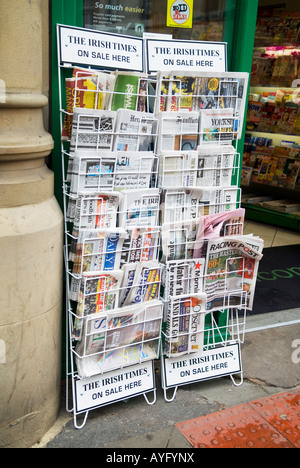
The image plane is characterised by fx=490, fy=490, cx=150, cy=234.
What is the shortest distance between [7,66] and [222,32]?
162cm

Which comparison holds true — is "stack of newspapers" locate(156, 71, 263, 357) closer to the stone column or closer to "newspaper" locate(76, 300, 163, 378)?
"newspaper" locate(76, 300, 163, 378)

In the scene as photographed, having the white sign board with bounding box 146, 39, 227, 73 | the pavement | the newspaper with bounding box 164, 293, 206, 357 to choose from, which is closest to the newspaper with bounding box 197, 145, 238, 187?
the white sign board with bounding box 146, 39, 227, 73

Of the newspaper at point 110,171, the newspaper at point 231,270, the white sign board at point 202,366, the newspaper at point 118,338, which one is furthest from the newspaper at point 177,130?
the white sign board at point 202,366

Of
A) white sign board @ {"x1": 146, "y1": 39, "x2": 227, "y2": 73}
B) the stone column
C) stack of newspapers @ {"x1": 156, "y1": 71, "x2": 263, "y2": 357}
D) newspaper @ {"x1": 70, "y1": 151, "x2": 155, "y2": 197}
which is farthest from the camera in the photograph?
white sign board @ {"x1": 146, "y1": 39, "x2": 227, "y2": 73}

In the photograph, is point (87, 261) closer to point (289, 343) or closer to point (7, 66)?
point (7, 66)

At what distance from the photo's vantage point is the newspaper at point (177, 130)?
2.69 meters

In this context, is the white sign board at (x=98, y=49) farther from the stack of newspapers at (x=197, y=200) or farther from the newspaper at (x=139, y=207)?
the newspaper at (x=139, y=207)

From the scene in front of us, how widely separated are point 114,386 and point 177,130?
4.84ft

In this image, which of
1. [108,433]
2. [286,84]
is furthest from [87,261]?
[286,84]

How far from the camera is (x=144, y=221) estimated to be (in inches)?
107

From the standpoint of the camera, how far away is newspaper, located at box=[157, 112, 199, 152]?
2688 millimetres

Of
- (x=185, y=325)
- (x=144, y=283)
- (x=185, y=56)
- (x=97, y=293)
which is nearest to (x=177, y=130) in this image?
(x=185, y=56)

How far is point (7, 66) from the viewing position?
84.8 inches

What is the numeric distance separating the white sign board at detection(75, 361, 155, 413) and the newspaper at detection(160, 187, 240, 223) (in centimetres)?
88
